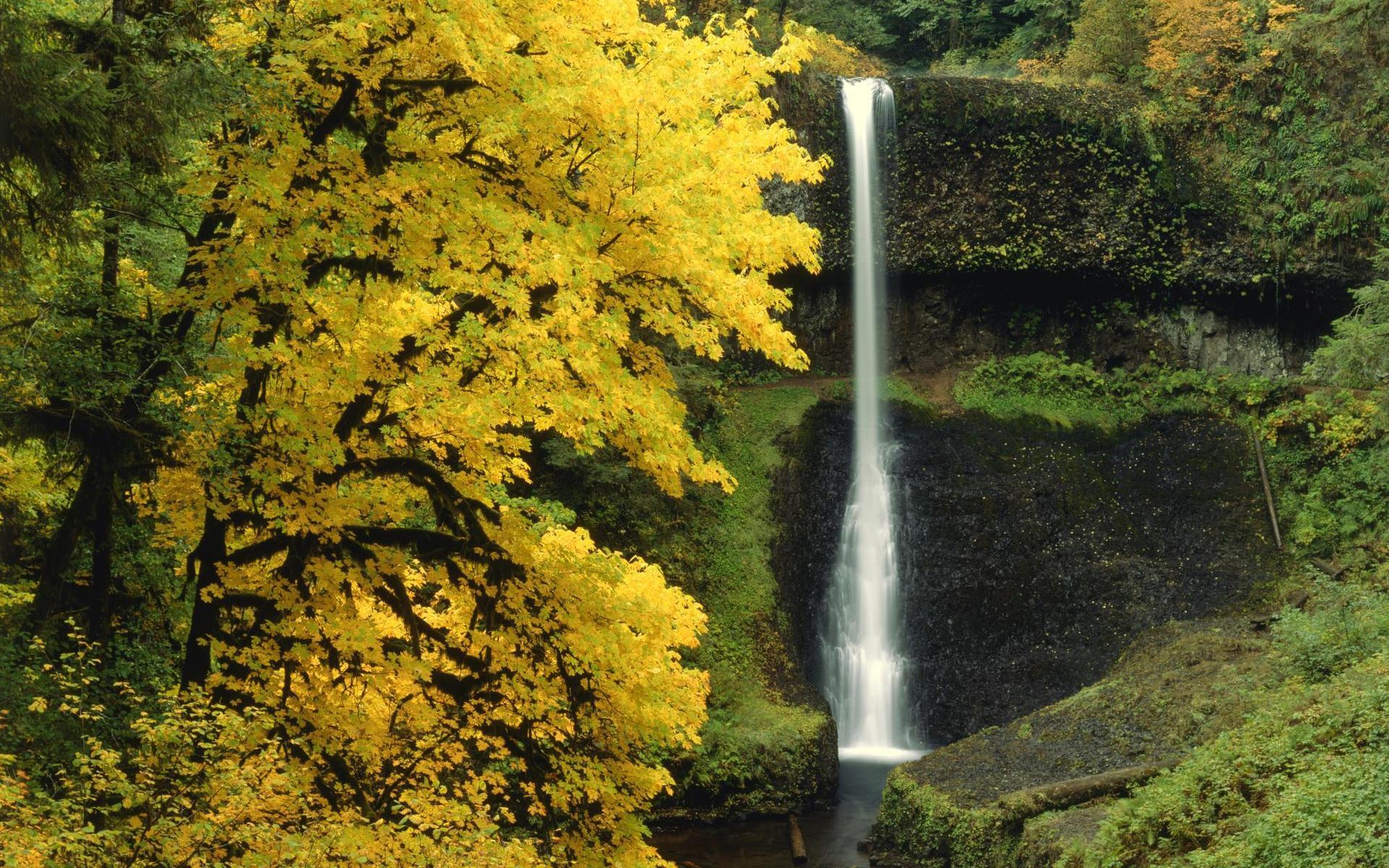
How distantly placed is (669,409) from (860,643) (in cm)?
1432

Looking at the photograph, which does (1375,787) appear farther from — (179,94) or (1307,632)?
(179,94)

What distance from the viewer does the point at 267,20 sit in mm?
8141

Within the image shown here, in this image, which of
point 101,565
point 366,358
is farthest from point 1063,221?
point 101,565

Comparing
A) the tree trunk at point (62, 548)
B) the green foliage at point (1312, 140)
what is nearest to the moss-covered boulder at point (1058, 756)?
the tree trunk at point (62, 548)

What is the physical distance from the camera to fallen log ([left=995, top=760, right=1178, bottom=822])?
1330 cm

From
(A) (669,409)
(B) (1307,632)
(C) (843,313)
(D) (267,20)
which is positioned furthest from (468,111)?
(C) (843,313)

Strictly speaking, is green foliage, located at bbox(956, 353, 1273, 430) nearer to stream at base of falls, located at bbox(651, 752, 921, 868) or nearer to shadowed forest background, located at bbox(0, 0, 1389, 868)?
stream at base of falls, located at bbox(651, 752, 921, 868)

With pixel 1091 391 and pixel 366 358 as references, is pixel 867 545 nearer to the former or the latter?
pixel 1091 391

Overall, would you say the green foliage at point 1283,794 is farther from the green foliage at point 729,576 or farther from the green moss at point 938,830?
the green foliage at point 729,576

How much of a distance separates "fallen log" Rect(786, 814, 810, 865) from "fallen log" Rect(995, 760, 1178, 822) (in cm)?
289

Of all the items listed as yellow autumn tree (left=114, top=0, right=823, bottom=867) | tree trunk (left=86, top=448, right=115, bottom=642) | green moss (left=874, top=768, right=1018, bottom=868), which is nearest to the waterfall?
green moss (left=874, top=768, right=1018, bottom=868)

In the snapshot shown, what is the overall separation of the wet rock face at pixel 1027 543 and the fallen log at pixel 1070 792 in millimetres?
6358

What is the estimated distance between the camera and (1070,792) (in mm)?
13375

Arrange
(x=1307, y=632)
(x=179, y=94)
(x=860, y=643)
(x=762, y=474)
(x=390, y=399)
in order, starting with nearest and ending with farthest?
(x=179, y=94) < (x=390, y=399) < (x=1307, y=632) < (x=860, y=643) < (x=762, y=474)
